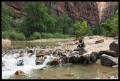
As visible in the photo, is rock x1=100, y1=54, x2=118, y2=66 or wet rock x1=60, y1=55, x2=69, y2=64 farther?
wet rock x1=60, y1=55, x2=69, y2=64

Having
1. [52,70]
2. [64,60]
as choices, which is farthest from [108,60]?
[52,70]

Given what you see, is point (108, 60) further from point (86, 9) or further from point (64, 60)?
point (86, 9)

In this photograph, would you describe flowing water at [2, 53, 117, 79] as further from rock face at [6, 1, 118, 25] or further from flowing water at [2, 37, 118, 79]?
rock face at [6, 1, 118, 25]

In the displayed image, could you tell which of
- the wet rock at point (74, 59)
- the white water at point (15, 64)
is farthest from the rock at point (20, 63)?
the wet rock at point (74, 59)

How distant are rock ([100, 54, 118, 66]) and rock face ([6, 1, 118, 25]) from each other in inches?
2766

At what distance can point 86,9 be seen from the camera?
322ft

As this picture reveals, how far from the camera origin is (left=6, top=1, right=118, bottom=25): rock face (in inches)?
3708

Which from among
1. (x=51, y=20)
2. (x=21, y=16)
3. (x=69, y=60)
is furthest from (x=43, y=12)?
(x=69, y=60)

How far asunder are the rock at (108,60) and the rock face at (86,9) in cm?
7025

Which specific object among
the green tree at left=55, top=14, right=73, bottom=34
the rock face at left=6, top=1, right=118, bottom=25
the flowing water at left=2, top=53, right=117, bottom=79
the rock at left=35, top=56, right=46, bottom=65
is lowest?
the flowing water at left=2, top=53, right=117, bottom=79

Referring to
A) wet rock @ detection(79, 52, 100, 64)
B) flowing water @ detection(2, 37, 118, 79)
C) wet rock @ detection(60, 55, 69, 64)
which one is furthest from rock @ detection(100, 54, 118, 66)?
wet rock @ detection(60, 55, 69, 64)

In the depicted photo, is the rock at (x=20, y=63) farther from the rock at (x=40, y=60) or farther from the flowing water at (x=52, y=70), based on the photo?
the rock at (x=40, y=60)

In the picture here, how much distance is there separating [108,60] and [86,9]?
76.7m

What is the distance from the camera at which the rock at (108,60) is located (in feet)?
71.9
